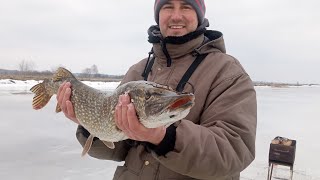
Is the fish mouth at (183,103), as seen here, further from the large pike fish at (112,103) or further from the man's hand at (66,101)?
the man's hand at (66,101)

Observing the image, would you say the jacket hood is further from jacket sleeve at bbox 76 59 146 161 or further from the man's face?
jacket sleeve at bbox 76 59 146 161

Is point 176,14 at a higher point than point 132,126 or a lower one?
higher

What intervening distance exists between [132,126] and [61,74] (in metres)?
1.19

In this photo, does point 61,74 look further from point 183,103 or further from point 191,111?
point 183,103

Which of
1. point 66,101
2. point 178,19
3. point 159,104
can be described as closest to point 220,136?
point 159,104

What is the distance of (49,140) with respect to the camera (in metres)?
8.20

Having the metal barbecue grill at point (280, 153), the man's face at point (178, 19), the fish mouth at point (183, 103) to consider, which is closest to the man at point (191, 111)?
the man's face at point (178, 19)

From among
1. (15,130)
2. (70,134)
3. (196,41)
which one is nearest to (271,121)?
(70,134)

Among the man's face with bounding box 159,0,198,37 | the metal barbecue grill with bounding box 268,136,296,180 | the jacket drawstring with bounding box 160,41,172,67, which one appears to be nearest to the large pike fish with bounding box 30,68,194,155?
the jacket drawstring with bounding box 160,41,172,67

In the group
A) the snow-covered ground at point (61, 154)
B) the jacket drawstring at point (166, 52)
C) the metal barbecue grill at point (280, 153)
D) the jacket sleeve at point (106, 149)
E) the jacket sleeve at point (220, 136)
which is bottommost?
the snow-covered ground at point (61, 154)

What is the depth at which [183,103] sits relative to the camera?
155 centimetres

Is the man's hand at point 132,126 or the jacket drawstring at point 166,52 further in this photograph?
the jacket drawstring at point 166,52

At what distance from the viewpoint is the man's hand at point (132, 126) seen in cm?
167

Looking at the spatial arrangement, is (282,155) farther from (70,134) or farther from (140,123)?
(70,134)
